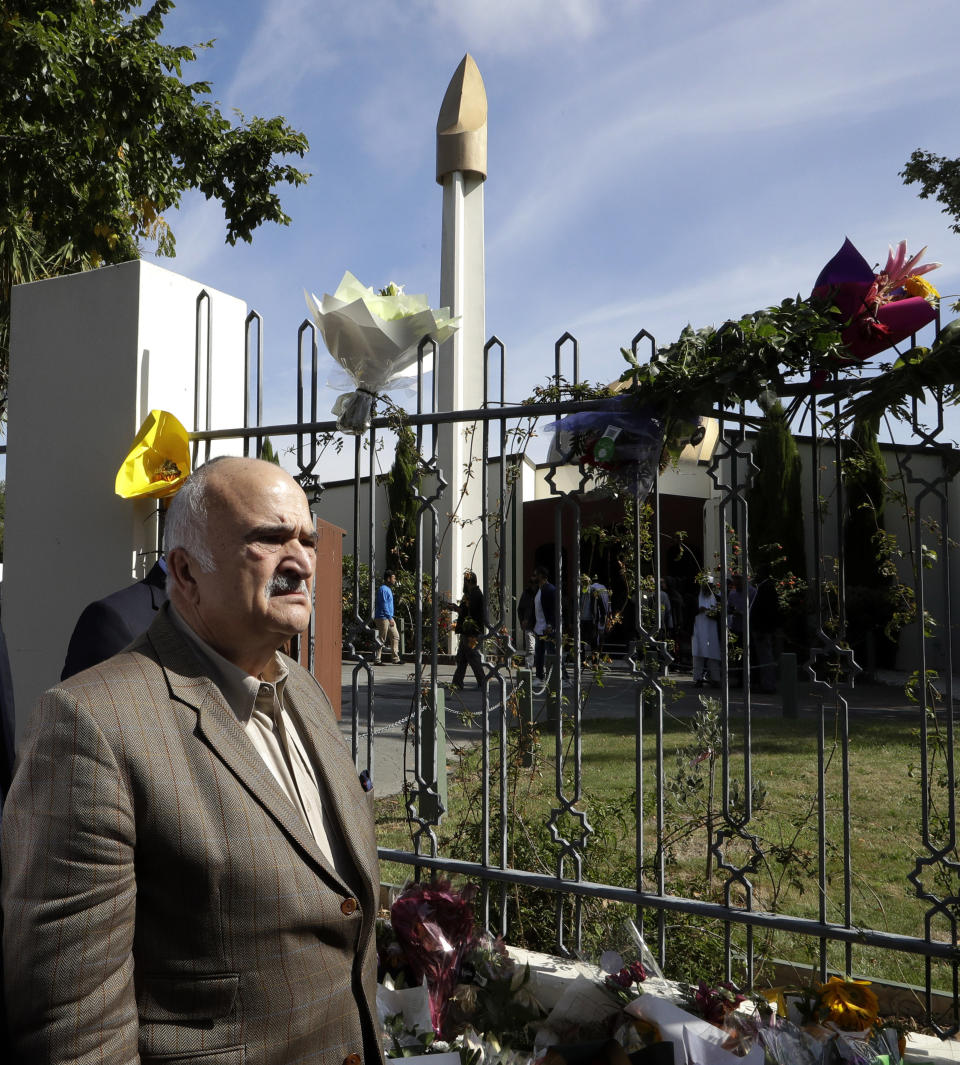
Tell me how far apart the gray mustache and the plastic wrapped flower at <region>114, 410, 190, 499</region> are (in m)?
2.25

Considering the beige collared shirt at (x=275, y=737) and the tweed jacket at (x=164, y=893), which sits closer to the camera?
the tweed jacket at (x=164, y=893)

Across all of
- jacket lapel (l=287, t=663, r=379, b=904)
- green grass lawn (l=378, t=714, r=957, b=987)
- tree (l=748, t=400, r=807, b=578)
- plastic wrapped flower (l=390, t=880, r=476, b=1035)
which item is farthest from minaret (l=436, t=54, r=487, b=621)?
jacket lapel (l=287, t=663, r=379, b=904)

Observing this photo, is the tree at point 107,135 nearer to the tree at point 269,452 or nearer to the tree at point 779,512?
the tree at point 269,452

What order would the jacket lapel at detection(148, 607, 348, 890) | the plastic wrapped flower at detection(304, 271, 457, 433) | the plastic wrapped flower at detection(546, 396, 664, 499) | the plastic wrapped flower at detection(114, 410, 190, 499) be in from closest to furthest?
the jacket lapel at detection(148, 607, 348, 890), the plastic wrapped flower at detection(546, 396, 664, 499), the plastic wrapped flower at detection(304, 271, 457, 433), the plastic wrapped flower at detection(114, 410, 190, 499)

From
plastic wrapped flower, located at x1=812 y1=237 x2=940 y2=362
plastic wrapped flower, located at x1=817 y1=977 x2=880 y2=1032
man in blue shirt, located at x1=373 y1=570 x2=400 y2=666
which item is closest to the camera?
plastic wrapped flower, located at x1=817 y1=977 x2=880 y2=1032

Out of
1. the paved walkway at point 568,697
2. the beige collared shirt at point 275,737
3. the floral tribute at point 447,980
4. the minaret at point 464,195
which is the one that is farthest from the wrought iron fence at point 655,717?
the minaret at point 464,195

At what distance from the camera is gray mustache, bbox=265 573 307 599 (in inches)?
65.9

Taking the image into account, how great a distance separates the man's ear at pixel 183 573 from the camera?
66.8 inches

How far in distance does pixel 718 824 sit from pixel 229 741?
3.27 metres

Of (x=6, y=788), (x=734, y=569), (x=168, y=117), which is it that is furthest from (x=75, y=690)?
(x=168, y=117)

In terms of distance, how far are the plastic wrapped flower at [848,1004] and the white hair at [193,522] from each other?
203 centimetres

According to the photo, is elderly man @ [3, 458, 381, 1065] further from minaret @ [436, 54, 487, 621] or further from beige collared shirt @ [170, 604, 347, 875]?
minaret @ [436, 54, 487, 621]

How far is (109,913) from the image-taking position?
138cm

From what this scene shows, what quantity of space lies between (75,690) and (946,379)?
89.9 inches
